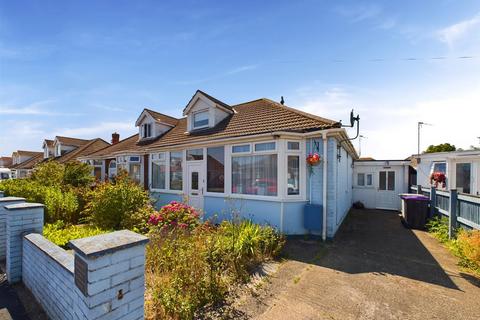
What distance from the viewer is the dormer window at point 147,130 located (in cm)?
1681

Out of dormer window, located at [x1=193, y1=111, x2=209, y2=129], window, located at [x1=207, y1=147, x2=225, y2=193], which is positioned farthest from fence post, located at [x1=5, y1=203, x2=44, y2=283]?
dormer window, located at [x1=193, y1=111, x2=209, y2=129]

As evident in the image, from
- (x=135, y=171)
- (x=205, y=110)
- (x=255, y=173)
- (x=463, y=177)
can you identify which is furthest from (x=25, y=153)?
(x=463, y=177)

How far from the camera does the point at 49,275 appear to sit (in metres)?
3.36

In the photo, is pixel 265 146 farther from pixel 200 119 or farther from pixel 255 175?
pixel 200 119

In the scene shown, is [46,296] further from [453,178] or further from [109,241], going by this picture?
[453,178]

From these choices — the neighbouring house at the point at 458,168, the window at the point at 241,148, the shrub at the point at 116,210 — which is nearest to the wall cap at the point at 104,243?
the shrub at the point at 116,210

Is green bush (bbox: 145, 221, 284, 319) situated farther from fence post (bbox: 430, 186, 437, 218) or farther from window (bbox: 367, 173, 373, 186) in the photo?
window (bbox: 367, 173, 373, 186)

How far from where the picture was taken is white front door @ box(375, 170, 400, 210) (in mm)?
14227

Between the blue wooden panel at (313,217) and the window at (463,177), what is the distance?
28.8 ft

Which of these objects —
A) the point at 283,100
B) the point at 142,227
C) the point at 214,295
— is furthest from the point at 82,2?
the point at 283,100

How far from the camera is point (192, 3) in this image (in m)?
6.77

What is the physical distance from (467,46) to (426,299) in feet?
24.3

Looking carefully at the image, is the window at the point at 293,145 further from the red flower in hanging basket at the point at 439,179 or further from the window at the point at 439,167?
the window at the point at 439,167

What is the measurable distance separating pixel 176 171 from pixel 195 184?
5.38 ft
